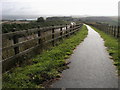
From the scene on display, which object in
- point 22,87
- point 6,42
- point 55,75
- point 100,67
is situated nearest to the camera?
point 22,87

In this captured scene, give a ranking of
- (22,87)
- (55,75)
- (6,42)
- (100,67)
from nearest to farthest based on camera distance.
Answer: (22,87), (55,75), (100,67), (6,42)

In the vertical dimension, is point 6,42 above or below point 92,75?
above

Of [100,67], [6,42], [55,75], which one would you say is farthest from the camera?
[6,42]

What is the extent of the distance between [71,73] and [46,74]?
2.74 ft

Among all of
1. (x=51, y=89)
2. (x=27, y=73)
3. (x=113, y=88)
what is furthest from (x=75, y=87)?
(x=27, y=73)

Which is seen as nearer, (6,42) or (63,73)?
(63,73)

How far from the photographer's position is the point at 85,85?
468 centimetres

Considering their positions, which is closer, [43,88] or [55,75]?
[43,88]

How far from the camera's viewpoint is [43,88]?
4.47m

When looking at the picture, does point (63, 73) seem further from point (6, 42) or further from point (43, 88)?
point (6, 42)

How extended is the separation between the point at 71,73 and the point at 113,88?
1.57 metres

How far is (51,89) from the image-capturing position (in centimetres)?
445

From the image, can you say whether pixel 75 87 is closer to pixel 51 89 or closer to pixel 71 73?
pixel 51 89

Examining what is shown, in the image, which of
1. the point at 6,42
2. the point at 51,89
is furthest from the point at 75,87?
the point at 6,42
